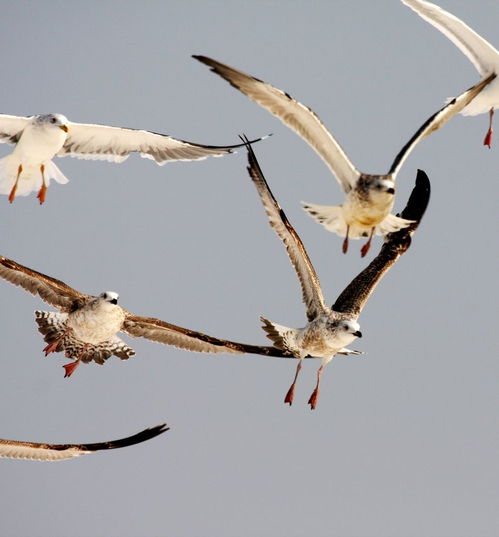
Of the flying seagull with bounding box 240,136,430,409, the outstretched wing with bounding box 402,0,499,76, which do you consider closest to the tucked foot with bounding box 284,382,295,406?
the flying seagull with bounding box 240,136,430,409

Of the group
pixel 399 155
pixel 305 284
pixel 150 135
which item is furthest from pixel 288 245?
pixel 150 135

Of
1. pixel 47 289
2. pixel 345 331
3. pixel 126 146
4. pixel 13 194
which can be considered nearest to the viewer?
pixel 345 331

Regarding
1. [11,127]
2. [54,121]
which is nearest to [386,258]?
[54,121]

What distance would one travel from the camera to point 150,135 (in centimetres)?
1728

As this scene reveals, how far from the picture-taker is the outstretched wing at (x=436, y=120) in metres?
13.8

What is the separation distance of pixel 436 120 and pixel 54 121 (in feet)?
16.3

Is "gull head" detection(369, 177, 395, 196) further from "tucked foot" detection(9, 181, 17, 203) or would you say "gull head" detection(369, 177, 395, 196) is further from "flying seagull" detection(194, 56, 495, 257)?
"tucked foot" detection(9, 181, 17, 203)

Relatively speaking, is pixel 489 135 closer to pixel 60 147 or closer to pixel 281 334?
pixel 281 334

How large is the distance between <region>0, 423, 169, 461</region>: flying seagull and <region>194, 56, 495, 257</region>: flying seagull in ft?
11.4

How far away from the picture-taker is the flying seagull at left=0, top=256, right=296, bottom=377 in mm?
15414

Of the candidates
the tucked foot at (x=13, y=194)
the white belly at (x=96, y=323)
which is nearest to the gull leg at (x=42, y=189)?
the tucked foot at (x=13, y=194)

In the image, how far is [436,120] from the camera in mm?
14109

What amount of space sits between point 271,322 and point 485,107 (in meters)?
3.92

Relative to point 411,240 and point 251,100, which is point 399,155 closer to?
point 251,100
